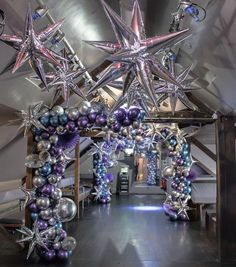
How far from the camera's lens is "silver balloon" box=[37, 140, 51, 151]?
5449 mm

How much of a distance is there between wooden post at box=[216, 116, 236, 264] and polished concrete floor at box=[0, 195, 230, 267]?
1.35 ft

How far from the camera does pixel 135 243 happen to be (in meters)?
6.39

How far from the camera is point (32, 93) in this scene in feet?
15.4

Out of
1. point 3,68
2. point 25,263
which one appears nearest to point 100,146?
point 25,263

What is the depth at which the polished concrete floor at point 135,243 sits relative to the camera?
5223mm

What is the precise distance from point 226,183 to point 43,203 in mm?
2921

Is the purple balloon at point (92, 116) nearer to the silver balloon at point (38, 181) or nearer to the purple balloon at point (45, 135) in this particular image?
the purple balloon at point (45, 135)

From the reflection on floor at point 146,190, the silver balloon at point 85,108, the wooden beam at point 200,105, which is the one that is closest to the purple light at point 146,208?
the reflection on floor at point 146,190

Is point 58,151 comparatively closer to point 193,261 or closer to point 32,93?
point 32,93

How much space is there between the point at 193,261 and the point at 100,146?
266 inches

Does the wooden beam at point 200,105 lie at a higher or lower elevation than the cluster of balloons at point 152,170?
higher

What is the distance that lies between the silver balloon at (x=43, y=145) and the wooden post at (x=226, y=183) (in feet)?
9.04

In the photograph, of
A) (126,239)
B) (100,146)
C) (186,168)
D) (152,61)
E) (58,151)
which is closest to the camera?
(152,61)

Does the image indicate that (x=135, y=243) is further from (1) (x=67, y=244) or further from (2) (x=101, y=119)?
(2) (x=101, y=119)
